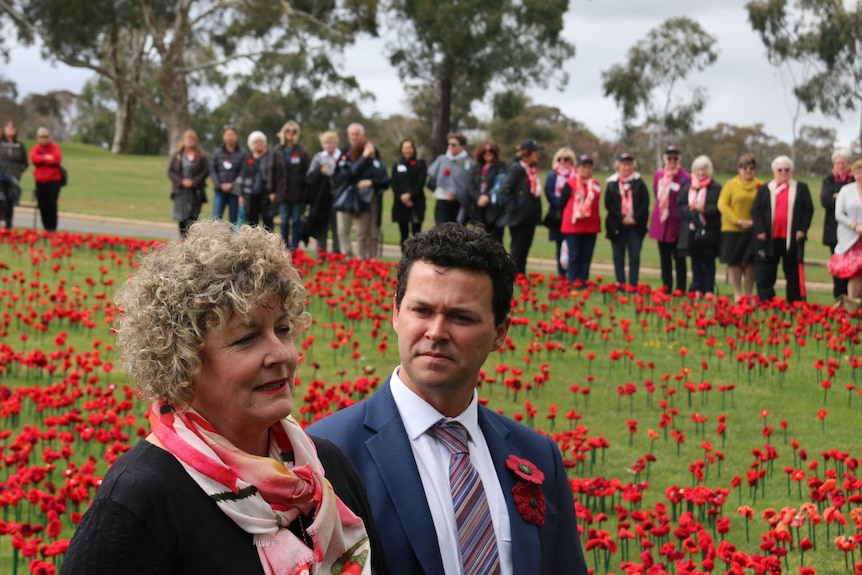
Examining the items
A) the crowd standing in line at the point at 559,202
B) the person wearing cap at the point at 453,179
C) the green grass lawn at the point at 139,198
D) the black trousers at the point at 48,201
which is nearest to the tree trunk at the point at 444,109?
the green grass lawn at the point at 139,198

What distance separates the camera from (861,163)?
13.0 metres

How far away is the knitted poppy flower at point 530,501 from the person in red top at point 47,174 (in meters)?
16.4

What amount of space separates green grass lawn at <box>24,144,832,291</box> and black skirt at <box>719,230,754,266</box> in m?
2.30

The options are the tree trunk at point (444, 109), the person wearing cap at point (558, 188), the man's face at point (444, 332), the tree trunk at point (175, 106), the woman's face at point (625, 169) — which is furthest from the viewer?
the tree trunk at point (175, 106)

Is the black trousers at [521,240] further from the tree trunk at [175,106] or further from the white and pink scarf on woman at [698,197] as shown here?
the tree trunk at [175,106]

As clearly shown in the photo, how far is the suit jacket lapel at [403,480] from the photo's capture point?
363 centimetres

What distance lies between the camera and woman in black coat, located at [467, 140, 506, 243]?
15.5m

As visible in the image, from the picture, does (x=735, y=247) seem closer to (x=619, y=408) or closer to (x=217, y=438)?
(x=619, y=408)

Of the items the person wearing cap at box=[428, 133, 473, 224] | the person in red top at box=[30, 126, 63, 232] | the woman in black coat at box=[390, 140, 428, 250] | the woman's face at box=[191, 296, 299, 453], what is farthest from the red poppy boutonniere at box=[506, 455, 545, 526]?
the person in red top at box=[30, 126, 63, 232]

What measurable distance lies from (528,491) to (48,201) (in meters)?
17.2

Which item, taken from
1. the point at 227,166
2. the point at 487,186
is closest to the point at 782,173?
the point at 487,186

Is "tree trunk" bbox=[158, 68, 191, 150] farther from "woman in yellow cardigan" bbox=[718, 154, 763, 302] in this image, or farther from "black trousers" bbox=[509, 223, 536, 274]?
"woman in yellow cardigan" bbox=[718, 154, 763, 302]

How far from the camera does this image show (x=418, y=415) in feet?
12.6

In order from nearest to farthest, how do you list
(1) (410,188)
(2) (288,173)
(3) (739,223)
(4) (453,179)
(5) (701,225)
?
(3) (739,223) → (5) (701,225) → (4) (453,179) → (2) (288,173) → (1) (410,188)
